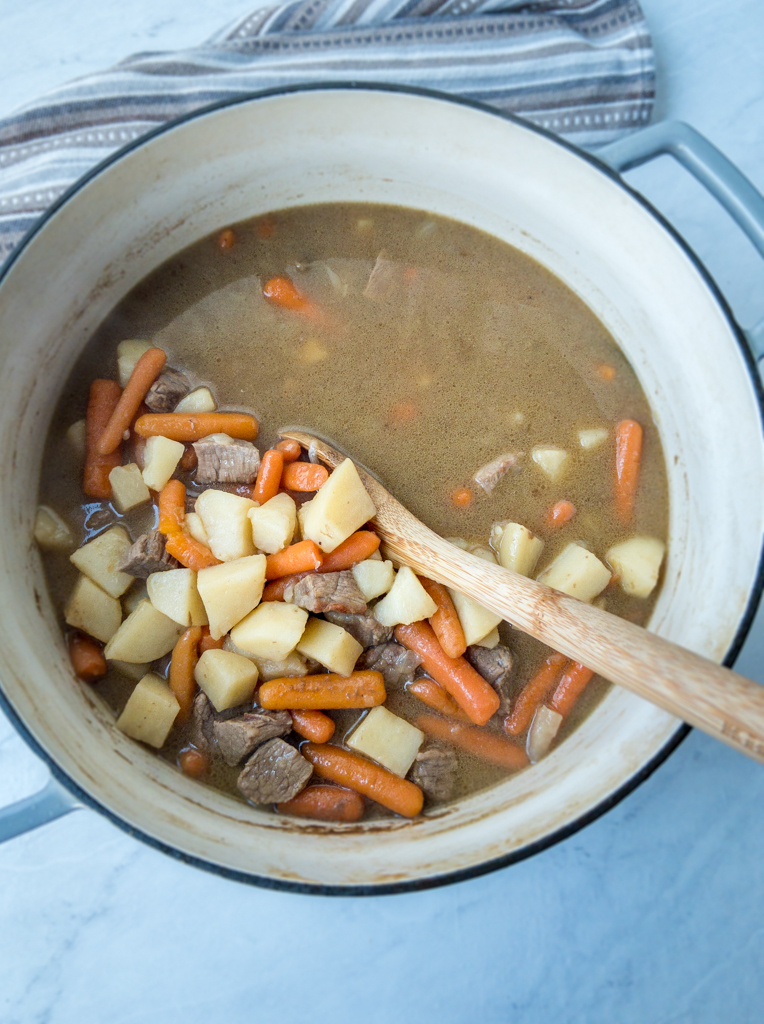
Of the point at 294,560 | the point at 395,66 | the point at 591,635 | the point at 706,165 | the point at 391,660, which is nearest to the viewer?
the point at 591,635

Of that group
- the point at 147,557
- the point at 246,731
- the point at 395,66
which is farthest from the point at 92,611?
the point at 395,66

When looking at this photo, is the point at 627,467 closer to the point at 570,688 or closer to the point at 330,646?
the point at 570,688

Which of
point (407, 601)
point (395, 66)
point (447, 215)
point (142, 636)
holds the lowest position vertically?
point (142, 636)

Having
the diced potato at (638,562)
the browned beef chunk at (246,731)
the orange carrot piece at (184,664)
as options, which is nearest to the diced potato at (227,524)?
the orange carrot piece at (184,664)

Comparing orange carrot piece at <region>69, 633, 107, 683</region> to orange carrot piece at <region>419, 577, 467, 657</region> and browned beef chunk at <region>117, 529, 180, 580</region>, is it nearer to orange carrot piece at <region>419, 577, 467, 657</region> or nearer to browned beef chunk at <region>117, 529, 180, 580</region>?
browned beef chunk at <region>117, 529, 180, 580</region>

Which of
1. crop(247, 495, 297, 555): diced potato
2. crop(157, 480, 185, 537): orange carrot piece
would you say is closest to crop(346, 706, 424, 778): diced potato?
crop(247, 495, 297, 555): diced potato

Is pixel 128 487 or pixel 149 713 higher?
pixel 128 487
